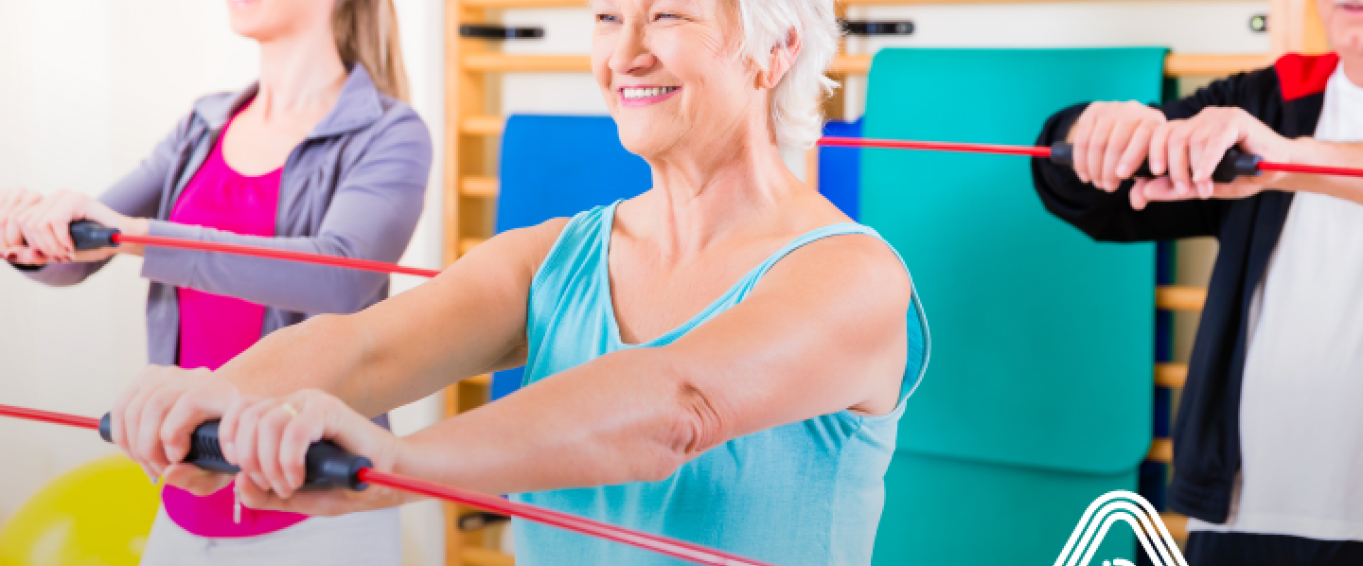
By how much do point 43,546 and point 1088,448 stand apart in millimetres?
1478

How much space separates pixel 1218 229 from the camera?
1.28 m

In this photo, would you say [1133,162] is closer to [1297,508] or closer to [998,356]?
[1297,508]

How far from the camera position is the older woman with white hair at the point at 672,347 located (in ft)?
1.89

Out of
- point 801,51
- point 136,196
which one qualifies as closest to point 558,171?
point 136,196

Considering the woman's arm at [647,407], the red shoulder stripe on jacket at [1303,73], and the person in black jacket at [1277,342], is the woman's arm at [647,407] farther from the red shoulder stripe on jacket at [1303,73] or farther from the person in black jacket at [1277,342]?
the red shoulder stripe on jacket at [1303,73]

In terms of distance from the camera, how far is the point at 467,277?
0.85 meters

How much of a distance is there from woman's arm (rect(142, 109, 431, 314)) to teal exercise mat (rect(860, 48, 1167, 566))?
1.96 ft

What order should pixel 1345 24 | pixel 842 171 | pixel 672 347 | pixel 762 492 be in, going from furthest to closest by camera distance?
pixel 842 171, pixel 1345 24, pixel 762 492, pixel 672 347

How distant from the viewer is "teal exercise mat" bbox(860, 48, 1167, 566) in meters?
1.46

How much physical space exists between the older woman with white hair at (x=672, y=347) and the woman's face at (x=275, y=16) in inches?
30.0

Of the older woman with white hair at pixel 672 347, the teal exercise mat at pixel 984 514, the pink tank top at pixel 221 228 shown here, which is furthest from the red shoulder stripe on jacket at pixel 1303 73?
the pink tank top at pixel 221 228

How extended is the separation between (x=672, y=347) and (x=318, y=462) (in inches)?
7.8

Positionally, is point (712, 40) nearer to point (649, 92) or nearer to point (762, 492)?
point (649, 92)

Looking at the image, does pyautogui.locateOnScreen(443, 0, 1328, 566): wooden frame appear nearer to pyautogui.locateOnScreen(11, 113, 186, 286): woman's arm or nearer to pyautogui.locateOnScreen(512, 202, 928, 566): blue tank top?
pyautogui.locateOnScreen(11, 113, 186, 286): woman's arm
